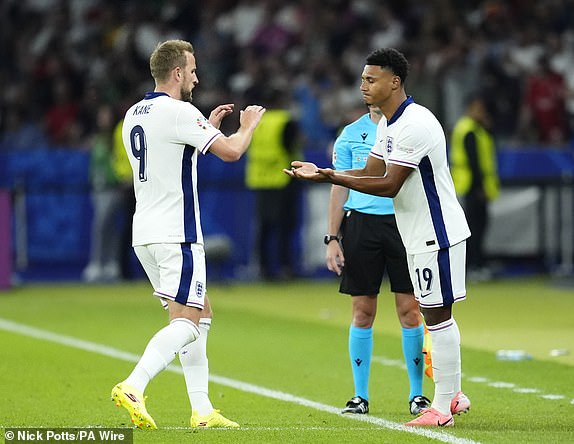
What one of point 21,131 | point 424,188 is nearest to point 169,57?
point 424,188

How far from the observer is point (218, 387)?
10.9 metres

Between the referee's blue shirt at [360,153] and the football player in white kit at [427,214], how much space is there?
45.3 inches

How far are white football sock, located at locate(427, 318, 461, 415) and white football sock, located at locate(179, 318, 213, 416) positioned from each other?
1.36 metres

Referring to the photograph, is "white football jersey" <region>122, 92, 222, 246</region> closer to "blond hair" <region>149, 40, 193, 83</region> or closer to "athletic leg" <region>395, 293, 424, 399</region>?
"blond hair" <region>149, 40, 193, 83</region>

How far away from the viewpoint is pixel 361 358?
382 inches

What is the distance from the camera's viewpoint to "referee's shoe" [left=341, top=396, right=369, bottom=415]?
30.9 ft

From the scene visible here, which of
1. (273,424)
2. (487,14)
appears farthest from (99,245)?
(273,424)

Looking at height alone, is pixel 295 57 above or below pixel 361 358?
above

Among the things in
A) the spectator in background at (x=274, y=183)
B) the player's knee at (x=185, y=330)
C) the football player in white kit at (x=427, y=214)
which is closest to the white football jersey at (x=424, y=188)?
the football player in white kit at (x=427, y=214)

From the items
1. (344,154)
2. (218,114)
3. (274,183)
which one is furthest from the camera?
(274,183)

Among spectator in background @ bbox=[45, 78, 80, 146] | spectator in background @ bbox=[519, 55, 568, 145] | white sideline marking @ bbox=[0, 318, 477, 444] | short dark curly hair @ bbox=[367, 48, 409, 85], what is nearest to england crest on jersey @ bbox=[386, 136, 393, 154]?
short dark curly hair @ bbox=[367, 48, 409, 85]

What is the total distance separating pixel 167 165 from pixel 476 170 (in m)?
12.4

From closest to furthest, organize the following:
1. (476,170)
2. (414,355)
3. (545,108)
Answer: (414,355), (476,170), (545,108)

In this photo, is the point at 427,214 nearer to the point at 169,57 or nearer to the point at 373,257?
the point at 373,257
